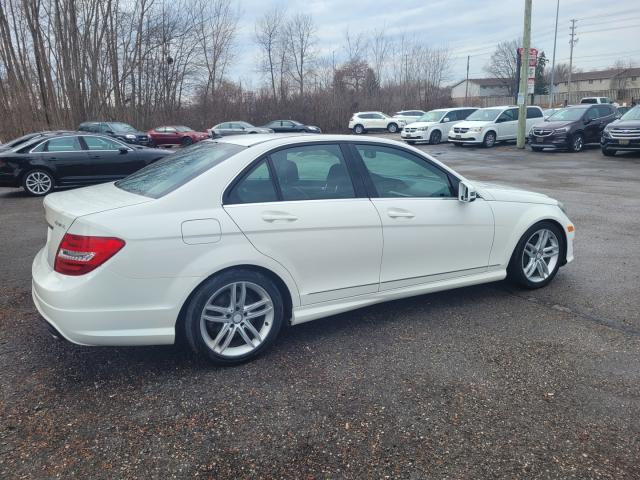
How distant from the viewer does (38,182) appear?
12.1m

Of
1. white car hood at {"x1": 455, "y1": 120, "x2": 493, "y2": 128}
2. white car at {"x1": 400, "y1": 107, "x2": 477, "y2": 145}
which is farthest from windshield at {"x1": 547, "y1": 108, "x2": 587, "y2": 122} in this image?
white car at {"x1": 400, "y1": 107, "x2": 477, "y2": 145}

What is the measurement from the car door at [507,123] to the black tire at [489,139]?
29 cm

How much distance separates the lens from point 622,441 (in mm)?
2734

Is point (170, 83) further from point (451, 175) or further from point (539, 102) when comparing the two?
point (539, 102)

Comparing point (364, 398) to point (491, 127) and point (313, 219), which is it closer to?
point (313, 219)

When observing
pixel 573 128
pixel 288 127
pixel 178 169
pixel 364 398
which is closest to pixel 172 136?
pixel 288 127

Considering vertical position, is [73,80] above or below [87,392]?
above

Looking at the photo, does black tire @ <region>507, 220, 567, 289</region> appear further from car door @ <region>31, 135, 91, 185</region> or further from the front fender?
car door @ <region>31, 135, 91, 185</region>

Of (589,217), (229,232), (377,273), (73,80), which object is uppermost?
(73,80)

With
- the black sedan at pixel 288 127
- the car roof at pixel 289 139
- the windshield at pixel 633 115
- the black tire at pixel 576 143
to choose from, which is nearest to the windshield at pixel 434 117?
the black sedan at pixel 288 127

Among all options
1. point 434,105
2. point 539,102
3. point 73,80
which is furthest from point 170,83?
point 539,102

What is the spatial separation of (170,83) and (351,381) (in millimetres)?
40799

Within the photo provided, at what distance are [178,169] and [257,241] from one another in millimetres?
928

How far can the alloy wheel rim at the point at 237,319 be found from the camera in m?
3.51
